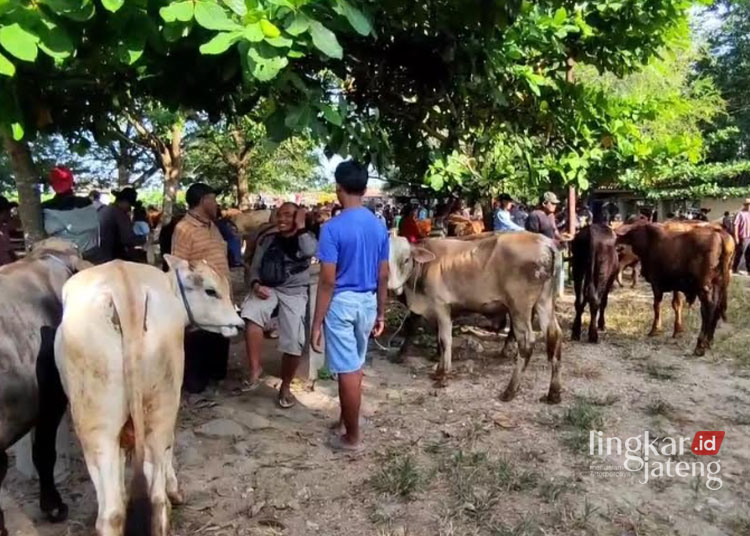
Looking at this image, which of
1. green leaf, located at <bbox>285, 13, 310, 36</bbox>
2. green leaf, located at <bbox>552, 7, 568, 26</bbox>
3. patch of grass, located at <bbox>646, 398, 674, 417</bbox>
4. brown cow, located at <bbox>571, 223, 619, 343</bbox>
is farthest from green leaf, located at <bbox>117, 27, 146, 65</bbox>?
brown cow, located at <bbox>571, 223, 619, 343</bbox>

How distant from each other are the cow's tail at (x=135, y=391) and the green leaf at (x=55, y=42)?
1.01m

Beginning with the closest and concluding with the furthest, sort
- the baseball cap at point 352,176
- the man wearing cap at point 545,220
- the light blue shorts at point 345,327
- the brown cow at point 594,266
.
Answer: the baseball cap at point 352,176, the light blue shorts at point 345,327, the brown cow at point 594,266, the man wearing cap at point 545,220

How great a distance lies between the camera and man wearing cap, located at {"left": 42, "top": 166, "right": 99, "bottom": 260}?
4.69m

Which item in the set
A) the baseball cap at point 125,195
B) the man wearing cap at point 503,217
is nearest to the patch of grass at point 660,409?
the man wearing cap at point 503,217

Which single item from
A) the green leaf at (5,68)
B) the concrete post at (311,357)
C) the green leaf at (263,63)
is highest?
the green leaf at (263,63)

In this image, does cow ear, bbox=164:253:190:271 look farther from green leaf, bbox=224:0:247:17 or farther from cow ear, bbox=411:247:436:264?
cow ear, bbox=411:247:436:264

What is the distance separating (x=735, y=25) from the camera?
2698cm

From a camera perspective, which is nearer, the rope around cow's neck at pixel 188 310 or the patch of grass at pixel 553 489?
the rope around cow's neck at pixel 188 310

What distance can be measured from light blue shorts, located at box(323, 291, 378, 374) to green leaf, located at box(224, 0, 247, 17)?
1.96 metres

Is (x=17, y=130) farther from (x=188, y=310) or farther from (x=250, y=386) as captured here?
(x=250, y=386)

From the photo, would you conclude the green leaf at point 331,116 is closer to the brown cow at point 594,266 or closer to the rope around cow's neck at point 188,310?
the rope around cow's neck at point 188,310

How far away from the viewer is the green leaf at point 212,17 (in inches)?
104

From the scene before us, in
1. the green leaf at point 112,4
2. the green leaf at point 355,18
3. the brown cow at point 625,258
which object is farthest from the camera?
the brown cow at point 625,258

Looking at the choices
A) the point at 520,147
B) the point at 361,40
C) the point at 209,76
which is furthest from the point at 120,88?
the point at 520,147
